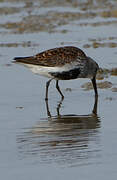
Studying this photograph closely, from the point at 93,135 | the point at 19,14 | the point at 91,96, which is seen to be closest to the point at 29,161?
the point at 93,135

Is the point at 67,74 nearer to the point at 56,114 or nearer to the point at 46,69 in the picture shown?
the point at 46,69

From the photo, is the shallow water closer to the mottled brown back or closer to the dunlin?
the dunlin

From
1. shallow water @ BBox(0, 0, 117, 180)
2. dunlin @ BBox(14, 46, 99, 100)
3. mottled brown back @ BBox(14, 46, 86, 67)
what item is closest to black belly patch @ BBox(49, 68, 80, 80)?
dunlin @ BBox(14, 46, 99, 100)

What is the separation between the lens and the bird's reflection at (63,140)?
335 inches

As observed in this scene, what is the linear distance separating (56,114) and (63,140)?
5.85ft

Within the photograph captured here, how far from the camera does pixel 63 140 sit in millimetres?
9414

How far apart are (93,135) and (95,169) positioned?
5.59 feet

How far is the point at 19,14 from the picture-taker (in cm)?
2333

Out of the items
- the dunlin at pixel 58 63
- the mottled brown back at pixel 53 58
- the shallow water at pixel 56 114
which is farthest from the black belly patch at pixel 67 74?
the shallow water at pixel 56 114

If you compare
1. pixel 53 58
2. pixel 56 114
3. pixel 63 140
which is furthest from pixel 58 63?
pixel 63 140

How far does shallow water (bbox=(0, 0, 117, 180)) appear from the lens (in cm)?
816

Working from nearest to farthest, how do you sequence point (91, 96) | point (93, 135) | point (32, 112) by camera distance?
1. point (93, 135)
2. point (32, 112)
3. point (91, 96)

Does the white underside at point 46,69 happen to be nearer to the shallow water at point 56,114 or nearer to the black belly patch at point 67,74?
the black belly patch at point 67,74

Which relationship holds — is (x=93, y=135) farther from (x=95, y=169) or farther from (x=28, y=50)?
(x=28, y=50)
